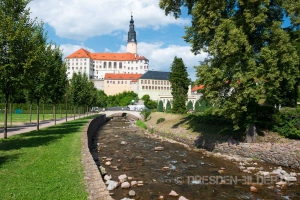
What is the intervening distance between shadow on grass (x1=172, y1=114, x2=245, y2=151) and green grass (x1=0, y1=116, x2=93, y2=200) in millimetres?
11732

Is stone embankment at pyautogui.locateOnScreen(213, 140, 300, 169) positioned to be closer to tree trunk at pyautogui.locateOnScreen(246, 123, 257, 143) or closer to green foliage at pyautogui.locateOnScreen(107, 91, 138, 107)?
tree trunk at pyautogui.locateOnScreen(246, 123, 257, 143)

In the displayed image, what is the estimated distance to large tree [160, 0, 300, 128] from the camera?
1550 cm

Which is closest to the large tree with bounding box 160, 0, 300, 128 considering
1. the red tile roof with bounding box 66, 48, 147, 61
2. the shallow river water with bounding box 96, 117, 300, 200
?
the shallow river water with bounding box 96, 117, 300, 200

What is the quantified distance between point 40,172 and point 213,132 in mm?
17224

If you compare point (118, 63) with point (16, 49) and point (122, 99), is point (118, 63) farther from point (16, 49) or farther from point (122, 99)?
point (16, 49)

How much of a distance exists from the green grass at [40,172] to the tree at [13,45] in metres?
3.78

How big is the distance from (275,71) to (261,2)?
4458mm

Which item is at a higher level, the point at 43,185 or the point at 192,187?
the point at 43,185

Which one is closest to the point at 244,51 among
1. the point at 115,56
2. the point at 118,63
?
the point at 118,63

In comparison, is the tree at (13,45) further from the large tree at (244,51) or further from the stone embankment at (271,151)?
the stone embankment at (271,151)

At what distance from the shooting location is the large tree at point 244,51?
15500 mm

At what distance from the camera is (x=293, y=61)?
15.6 meters

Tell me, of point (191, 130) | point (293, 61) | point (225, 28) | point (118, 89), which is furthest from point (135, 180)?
point (118, 89)

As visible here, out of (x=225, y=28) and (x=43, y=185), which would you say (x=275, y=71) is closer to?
(x=225, y=28)
